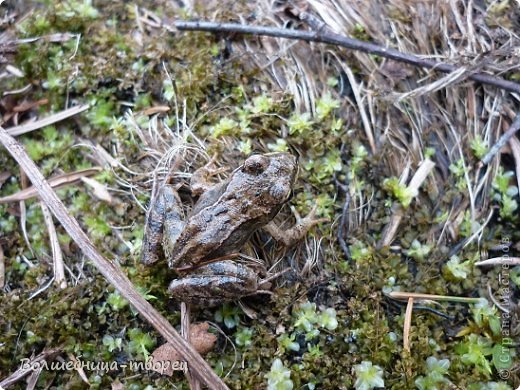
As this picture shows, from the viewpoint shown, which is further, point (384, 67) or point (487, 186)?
point (384, 67)

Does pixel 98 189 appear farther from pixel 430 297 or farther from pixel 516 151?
pixel 516 151

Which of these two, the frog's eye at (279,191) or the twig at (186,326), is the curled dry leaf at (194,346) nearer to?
the twig at (186,326)

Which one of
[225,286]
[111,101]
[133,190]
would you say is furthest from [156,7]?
[225,286]

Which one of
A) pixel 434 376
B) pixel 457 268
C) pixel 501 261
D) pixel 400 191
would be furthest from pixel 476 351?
pixel 400 191

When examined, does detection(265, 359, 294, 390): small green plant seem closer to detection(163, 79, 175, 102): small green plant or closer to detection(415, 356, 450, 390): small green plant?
detection(415, 356, 450, 390): small green plant

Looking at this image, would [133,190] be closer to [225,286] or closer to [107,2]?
[225,286]

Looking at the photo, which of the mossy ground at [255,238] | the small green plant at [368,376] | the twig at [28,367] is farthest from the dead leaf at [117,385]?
the small green plant at [368,376]

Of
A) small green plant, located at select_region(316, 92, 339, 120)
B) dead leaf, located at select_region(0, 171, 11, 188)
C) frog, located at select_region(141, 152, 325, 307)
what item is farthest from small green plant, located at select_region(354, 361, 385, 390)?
dead leaf, located at select_region(0, 171, 11, 188)
